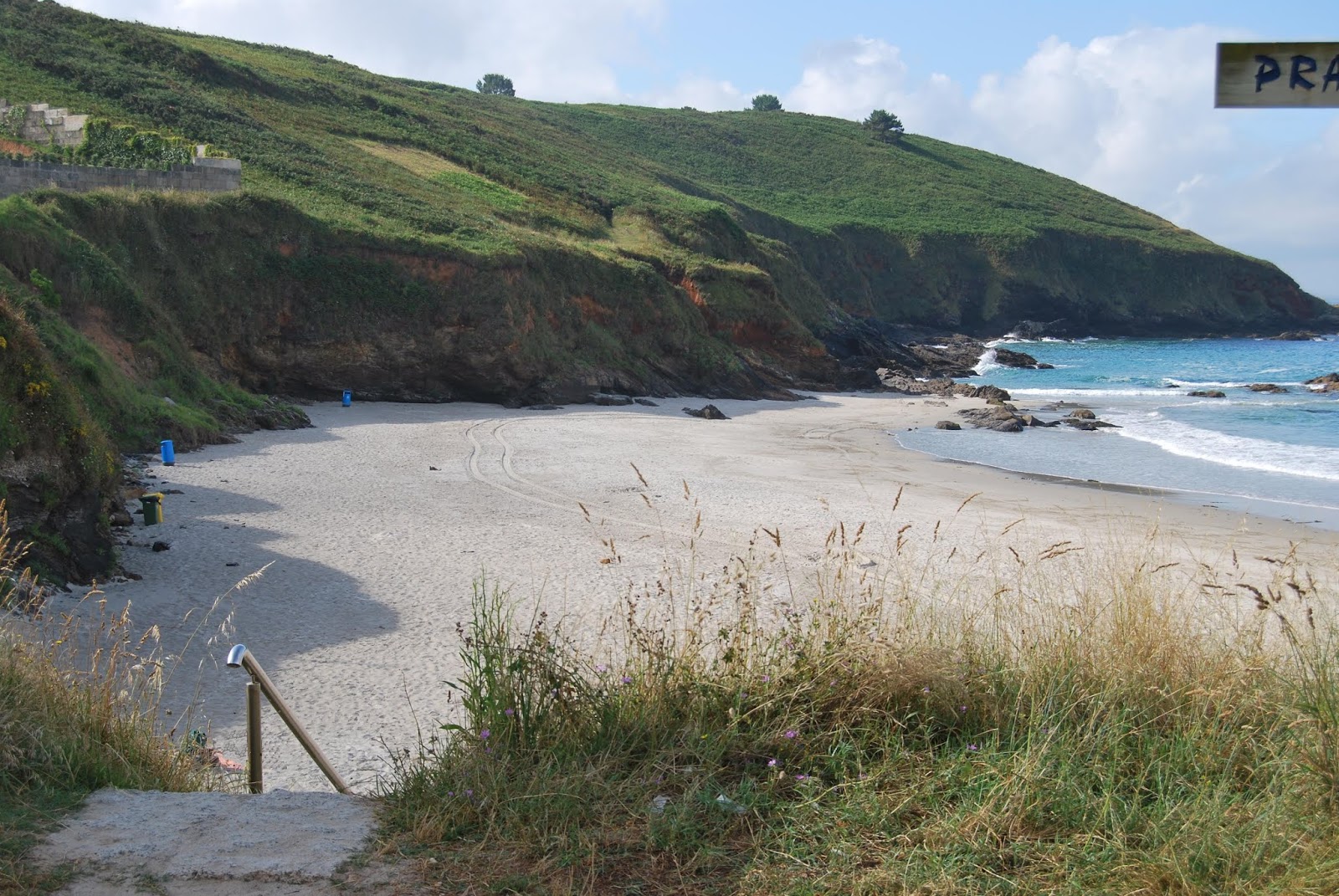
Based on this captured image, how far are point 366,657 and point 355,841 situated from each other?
17.3 ft

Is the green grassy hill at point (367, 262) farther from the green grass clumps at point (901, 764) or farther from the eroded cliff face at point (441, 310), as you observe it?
the green grass clumps at point (901, 764)

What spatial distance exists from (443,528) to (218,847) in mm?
10023

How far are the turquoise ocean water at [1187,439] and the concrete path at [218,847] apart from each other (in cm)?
1610

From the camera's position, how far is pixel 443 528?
13.3 m

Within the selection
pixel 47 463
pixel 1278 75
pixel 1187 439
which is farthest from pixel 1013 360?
pixel 1278 75

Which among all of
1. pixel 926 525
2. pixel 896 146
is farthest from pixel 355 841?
pixel 896 146

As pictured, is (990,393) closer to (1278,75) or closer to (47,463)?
(47,463)

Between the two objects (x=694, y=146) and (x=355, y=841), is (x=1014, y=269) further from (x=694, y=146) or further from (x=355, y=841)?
(x=355, y=841)

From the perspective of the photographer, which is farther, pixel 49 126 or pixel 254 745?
pixel 49 126

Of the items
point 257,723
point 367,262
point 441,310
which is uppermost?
point 367,262

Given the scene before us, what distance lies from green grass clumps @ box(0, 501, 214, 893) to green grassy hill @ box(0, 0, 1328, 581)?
562cm

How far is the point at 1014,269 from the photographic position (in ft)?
268

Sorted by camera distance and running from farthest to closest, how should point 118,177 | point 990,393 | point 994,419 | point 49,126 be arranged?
point 990,393 < point 994,419 < point 49,126 < point 118,177

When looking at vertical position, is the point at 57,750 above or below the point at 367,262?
below
